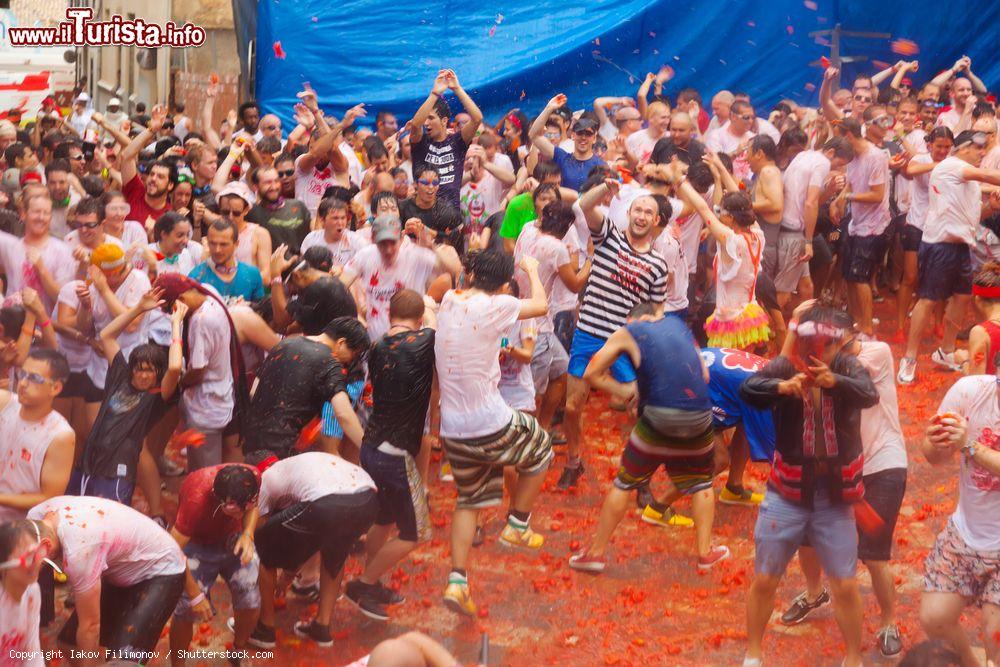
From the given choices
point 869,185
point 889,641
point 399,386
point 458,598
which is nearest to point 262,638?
point 458,598

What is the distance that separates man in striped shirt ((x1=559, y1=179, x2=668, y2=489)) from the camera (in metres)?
7.88

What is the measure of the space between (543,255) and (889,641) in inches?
136

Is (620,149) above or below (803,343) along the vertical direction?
below

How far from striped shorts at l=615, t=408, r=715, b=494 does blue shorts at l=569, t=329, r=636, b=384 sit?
1224mm

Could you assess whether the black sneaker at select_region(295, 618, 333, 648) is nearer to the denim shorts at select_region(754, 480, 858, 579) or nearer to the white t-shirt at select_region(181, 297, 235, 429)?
the white t-shirt at select_region(181, 297, 235, 429)

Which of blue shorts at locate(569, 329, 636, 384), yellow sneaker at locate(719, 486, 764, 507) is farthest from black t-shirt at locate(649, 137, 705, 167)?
yellow sneaker at locate(719, 486, 764, 507)

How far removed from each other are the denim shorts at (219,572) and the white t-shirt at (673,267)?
3.85 meters

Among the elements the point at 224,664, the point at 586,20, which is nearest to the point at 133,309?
the point at 224,664

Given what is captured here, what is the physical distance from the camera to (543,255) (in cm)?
831

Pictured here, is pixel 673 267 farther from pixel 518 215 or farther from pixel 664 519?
pixel 664 519

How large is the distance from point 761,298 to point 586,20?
6765mm

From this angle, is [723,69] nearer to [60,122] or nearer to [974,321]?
[974,321]

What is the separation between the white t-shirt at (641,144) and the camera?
38.8 ft

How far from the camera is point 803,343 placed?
17.9 ft
